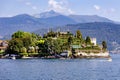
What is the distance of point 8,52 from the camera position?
173125 mm

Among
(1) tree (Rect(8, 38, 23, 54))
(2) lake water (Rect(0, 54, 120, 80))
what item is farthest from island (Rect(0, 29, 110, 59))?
(2) lake water (Rect(0, 54, 120, 80))

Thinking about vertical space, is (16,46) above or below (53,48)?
above

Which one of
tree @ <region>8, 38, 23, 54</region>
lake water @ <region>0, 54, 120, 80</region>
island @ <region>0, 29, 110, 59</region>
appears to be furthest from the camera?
tree @ <region>8, 38, 23, 54</region>

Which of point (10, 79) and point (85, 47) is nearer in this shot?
point (10, 79)

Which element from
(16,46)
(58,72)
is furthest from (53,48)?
(58,72)

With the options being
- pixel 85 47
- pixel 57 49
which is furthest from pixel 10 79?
pixel 85 47

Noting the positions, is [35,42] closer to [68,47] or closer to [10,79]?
[68,47]

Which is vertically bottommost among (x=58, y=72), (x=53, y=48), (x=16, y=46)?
(x=58, y=72)

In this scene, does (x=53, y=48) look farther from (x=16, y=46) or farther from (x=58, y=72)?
(x=58, y=72)

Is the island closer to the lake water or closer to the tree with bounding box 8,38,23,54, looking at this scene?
the tree with bounding box 8,38,23,54

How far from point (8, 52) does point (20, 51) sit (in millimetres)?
10337

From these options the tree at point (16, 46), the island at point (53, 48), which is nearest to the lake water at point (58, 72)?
the island at point (53, 48)

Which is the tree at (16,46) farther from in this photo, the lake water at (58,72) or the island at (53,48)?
the lake water at (58,72)

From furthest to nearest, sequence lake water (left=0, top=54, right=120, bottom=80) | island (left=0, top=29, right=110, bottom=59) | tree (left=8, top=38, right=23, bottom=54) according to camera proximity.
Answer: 1. tree (left=8, top=38, right=23, bottom=54)
2. island (left=0, top=29, right=110, bottom=59)
3. lake water (left=0, top=54, right=120, bottom=80)
